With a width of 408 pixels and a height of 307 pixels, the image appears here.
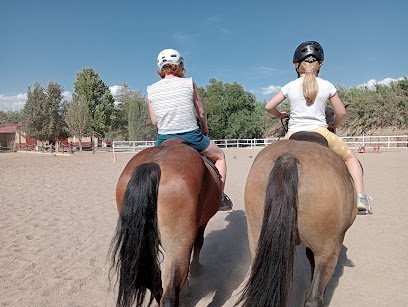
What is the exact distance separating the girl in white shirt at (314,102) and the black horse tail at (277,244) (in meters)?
0.98

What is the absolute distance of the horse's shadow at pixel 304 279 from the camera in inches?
151

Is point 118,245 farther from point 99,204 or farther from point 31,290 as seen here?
point 99,204

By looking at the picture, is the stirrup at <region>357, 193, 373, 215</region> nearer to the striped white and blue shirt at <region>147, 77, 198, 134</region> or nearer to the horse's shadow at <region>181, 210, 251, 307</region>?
the striped white and blue shirt at <region>147, 77, 198, 134</region>

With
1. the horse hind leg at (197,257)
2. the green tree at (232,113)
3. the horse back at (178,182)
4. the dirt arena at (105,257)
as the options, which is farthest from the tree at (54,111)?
the horse back at (178,182)

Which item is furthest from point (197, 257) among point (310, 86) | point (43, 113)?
point (43, 113)

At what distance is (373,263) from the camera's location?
4.83m

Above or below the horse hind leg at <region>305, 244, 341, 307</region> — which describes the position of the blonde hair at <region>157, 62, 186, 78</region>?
above

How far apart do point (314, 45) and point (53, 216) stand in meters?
6.39

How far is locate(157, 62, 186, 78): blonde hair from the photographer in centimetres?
350

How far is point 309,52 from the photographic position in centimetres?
331

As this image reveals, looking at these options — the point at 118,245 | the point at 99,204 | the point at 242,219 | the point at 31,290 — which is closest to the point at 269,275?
the point at 118,245

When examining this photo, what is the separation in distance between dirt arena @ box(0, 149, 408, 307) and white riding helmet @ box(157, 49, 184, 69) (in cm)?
259

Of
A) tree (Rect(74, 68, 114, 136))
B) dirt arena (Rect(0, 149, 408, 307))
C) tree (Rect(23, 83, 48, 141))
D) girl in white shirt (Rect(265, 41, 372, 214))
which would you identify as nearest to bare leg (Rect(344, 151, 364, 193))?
girl in white shirt (Rect(265, 41, 372, 214))

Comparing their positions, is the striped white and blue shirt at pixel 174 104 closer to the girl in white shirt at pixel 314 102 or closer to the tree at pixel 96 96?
the girl in white shirt at pixel 314 102
